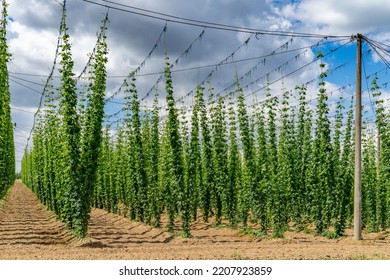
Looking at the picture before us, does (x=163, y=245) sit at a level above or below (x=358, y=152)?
below

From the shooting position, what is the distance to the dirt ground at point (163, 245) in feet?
40.8

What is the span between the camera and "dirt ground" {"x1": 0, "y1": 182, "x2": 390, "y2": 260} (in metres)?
12.4

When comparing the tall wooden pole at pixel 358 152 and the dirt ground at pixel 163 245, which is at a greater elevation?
the tall wooden pole at pixel 358 152

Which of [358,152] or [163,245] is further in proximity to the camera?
[358,152]

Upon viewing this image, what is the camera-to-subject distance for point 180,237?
1980 centimetres

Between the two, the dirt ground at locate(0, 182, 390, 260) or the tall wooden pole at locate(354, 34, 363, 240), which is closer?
the dirt ground at locate(0, 182, 390, 260)

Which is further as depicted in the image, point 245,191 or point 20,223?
point 20,223

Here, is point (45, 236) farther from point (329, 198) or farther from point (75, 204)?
point (329, 198)

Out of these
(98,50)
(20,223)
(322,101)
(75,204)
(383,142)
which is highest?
(98,50)

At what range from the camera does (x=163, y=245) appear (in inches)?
667

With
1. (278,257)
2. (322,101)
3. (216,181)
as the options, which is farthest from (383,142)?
(278,257)

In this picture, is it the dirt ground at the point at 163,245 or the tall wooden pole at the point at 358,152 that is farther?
the tall wooden pole at the point at 358,152

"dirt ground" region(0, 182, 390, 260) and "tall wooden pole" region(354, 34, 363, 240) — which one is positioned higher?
"tall wooden pole" region(354, 34, 363, 240)

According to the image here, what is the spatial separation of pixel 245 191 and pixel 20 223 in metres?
12.1
